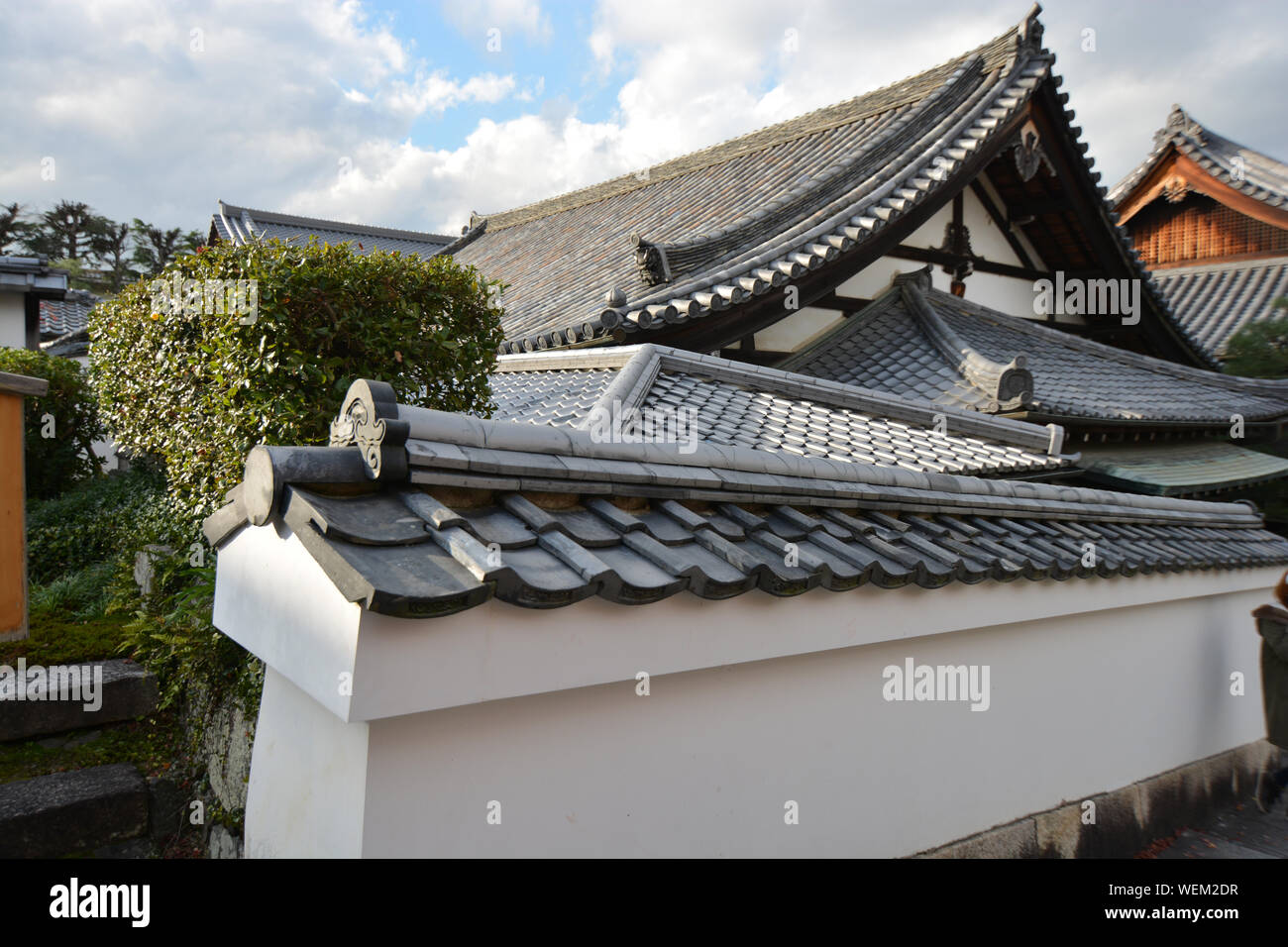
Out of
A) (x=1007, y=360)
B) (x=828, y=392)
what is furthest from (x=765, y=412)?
(x=1007, y=360)

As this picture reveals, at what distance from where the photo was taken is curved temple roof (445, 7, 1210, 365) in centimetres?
812

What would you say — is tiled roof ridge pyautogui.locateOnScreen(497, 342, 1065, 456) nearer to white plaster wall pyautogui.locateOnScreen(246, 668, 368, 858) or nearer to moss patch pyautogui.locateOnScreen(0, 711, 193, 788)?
moss patch pyautogui.locateOnScreen(0, 711, 193, 788)

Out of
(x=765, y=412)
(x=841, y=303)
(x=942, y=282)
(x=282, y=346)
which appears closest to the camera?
(x=282, y=346)

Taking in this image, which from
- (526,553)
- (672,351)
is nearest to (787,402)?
(672,351)

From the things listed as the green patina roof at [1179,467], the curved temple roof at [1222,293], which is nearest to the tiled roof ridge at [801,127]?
the green patina roof at [1179,467]

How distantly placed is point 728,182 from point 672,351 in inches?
247

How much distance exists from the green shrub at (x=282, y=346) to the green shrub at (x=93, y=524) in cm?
176

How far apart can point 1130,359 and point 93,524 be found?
1246 centimetres

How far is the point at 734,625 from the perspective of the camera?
2910mm

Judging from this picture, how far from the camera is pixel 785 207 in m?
9.38

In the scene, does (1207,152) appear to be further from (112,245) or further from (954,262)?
(112,245)

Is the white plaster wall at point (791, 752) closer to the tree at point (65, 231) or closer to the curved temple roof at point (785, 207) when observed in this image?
the curved temple roof at point (785, 207)

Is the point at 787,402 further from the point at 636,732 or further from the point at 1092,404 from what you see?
the point at 636,732

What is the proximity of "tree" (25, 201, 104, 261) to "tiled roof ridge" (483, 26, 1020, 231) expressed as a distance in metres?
35.8
